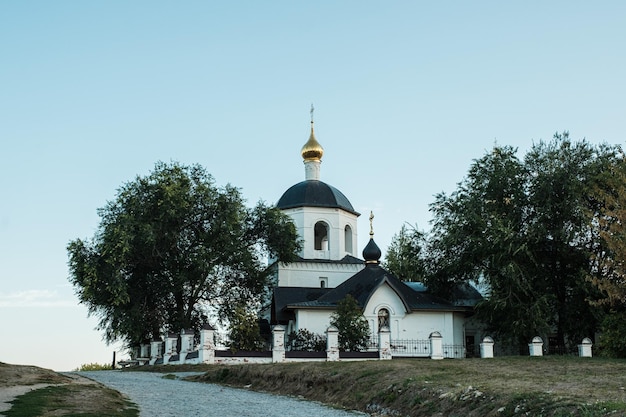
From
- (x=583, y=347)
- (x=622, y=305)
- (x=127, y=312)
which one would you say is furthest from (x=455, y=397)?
(x=127, y=312)

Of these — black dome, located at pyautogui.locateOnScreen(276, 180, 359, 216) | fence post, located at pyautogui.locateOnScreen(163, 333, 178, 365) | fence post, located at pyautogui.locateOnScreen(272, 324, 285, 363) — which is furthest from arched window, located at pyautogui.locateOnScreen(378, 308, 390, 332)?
fence post, located at pyautogui.locateOnScreen(163, 333, 178, 365)

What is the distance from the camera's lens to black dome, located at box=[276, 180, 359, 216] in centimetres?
4297

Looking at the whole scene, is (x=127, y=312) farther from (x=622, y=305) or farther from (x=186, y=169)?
(x=622, y=305)

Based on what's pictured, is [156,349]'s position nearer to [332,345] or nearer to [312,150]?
[332,345]

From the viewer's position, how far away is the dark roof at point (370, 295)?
3522cm

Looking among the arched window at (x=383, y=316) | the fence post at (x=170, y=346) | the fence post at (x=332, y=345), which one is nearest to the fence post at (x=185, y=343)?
the fence post at (x=170, y=346)

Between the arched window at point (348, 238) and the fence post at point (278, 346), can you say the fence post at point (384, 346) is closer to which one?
the fence post at point (278, 346)

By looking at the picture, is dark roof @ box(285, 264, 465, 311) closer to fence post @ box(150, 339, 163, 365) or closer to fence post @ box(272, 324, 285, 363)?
fence post @ box(150, 339, 163, 365)

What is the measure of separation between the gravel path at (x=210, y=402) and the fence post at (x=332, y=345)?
876 centimetres

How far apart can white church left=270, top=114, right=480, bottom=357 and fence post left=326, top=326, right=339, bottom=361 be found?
6.08 metres

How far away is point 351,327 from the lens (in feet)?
102

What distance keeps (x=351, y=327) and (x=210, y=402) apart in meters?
15.9

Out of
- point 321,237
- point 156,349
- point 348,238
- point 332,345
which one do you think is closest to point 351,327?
point 332,345

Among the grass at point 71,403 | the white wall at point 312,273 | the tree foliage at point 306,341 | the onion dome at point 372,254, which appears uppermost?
the onion dome at point 372,254
